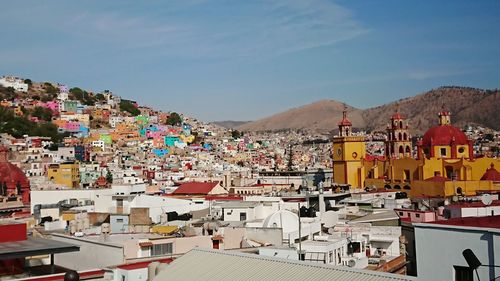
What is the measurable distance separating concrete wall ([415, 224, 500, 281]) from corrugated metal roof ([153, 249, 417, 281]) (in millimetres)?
410

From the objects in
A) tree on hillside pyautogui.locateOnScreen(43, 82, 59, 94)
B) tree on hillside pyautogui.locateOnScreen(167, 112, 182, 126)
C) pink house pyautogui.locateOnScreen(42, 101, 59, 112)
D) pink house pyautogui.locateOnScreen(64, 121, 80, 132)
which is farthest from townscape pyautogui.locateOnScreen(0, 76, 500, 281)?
tree on hillside pyautogui.locateOnScreen(167, 112, 182, 126)

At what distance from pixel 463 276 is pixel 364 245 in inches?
409

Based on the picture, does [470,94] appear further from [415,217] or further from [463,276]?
[463,276]

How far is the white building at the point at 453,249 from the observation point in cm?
962

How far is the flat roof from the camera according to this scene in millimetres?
14070

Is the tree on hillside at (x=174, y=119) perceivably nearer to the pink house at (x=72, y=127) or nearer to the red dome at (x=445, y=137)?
the pink house at (x=72, y=127)

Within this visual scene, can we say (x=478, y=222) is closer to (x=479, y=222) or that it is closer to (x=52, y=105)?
(x=479, y=222)

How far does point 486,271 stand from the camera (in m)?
9.65

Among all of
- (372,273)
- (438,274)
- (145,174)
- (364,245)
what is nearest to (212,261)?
(372,273)

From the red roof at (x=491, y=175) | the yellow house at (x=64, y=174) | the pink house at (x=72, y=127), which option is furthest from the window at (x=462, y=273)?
the pink house at (x=72, y=127)

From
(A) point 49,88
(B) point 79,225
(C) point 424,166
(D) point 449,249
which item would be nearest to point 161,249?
(B) point 79,225

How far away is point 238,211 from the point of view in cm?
2809

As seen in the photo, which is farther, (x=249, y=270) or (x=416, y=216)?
(x=416, y=216)

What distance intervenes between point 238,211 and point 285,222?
638 cm
